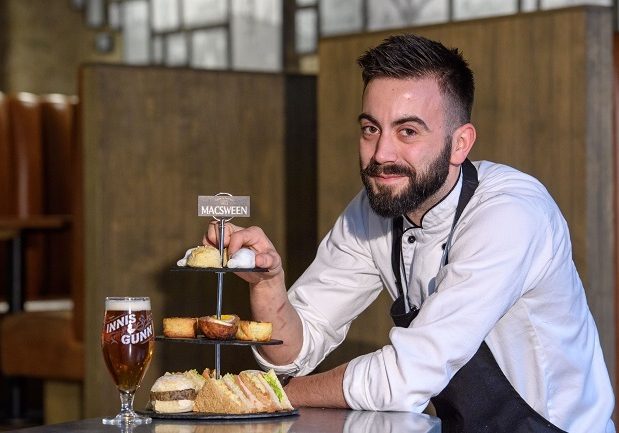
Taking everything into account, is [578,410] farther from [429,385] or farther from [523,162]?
[523,162]

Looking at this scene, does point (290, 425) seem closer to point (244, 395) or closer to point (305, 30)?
point (244, 395)

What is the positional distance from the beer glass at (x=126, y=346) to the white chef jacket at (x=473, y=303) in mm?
300

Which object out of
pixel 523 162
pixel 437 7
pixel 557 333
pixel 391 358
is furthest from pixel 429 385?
pixel 437 7

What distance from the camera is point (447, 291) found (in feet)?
5.48

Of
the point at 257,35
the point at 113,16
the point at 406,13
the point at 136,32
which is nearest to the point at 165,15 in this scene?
the point at 136,32

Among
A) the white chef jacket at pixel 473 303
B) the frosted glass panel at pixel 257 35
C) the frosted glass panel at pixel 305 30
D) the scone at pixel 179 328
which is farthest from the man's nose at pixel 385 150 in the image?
the frosted glass panel at pixel 257 35

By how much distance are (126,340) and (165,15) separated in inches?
241

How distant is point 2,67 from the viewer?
316 inches

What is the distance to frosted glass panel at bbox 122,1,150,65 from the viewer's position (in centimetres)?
755

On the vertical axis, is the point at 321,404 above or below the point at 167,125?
below

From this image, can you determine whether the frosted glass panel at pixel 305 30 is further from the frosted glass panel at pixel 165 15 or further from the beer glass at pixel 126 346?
the beer glass at pixel 126 346

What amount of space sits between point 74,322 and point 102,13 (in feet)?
15.1

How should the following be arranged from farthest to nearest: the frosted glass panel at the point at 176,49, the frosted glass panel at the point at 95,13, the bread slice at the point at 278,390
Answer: the frosted glass panel at the point at 95,13 < the frosted glass panel at the point at 176,49 < the bread slice at the point at 278,390

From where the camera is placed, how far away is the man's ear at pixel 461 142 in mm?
1921
